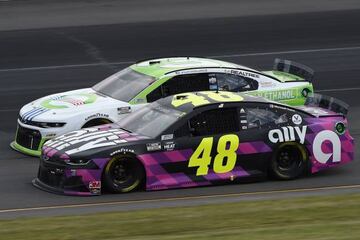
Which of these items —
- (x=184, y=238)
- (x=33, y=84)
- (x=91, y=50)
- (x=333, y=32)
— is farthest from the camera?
(x=333, y=32)

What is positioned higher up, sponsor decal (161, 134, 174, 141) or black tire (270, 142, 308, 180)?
sponsor decal (161, 134, 174, 141)

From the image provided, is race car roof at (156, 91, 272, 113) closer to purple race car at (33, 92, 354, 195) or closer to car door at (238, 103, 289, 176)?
purple race car at (33, 92, 354, 195)

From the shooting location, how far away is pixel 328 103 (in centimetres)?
1591

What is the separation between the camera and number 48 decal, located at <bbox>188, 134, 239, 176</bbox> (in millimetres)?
13609

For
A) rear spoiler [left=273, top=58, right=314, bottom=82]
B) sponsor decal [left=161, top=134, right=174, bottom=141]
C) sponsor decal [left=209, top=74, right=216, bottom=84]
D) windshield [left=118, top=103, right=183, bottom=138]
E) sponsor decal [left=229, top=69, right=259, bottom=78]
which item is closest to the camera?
sponsor decal [left=161, top=134, right=174, bottom=141]

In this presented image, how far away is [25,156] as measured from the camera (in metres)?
15.7

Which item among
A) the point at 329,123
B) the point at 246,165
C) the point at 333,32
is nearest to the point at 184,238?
the point at 246,165

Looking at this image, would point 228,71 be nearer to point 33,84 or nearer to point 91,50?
point 33,84

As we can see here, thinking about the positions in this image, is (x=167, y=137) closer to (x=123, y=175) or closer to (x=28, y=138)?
(x=123, y=175)

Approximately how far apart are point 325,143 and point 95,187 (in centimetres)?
358

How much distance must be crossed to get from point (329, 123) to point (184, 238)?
17.8 feet

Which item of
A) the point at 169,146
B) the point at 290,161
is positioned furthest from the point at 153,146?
the point at 290,161

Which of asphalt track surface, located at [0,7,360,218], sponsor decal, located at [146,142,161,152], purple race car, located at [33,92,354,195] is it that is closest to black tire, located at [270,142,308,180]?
purple race car, located at [33,92,354,195]

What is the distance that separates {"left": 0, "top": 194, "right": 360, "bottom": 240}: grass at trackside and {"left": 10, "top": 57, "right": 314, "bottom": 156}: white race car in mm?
4196
